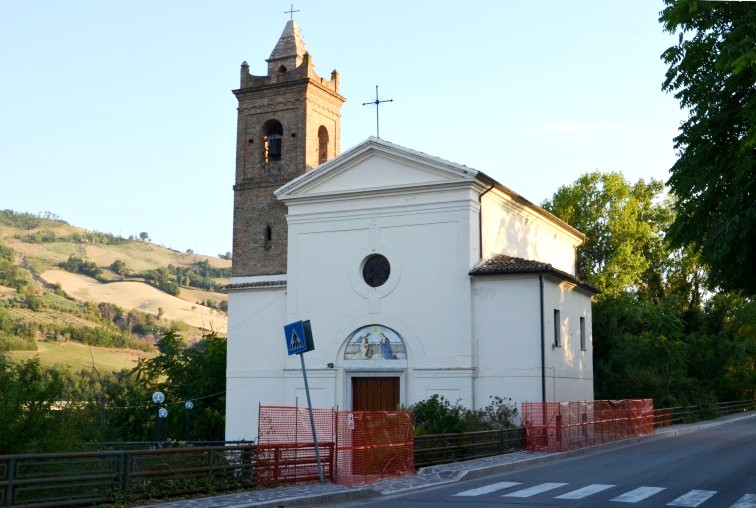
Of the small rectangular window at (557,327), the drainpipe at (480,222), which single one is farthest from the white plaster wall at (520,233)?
the small rectangular window at (557,327)

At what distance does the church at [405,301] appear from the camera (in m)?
26.9

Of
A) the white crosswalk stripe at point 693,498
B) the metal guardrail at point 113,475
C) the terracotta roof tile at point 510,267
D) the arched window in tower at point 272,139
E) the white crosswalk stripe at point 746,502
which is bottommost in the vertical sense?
the white crosswalk stripe at point 746,502

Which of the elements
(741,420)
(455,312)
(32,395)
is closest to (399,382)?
(455,312)

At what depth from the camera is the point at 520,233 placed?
3219cm

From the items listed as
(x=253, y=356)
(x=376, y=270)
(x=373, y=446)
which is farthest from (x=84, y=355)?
(x=373, y=446)

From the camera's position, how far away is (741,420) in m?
41.6

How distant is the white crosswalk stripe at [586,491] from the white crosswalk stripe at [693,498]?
4.48ft

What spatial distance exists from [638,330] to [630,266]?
4.86 m

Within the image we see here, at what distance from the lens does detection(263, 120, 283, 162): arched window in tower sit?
36875 millimetres

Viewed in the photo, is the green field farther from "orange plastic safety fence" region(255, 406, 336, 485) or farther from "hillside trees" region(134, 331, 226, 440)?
"orange plastic safety fence" region(255, 406, 336, 485)

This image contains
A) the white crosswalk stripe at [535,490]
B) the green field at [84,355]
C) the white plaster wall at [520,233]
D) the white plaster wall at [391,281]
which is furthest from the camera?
the green field at [84,355]

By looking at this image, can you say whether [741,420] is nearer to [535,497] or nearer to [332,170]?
[332,170]

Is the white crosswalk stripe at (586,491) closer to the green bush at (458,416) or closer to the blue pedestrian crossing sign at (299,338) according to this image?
the blue pedestrian crossing sign at (299,338)

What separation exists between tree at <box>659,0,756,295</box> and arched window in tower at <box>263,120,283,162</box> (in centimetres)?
2170
